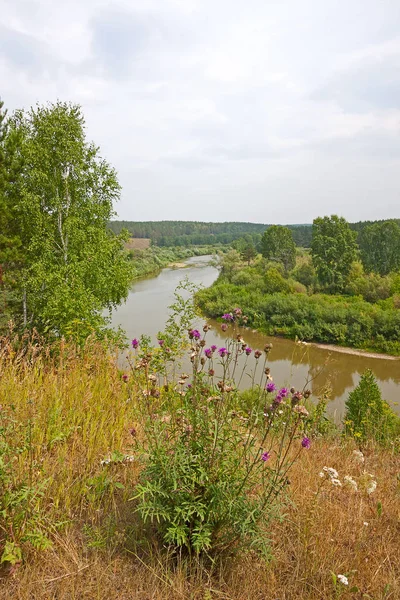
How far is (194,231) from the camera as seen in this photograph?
123562mm

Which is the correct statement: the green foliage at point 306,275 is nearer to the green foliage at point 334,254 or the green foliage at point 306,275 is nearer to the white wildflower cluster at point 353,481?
the green foliage at point 334,254

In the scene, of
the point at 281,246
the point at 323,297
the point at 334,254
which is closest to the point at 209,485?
the point at 323,297

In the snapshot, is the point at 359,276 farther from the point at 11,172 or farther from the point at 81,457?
the point at 81,457

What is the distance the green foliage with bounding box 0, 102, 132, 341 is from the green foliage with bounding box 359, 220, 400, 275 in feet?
102

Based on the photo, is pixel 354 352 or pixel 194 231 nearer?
pixel 354 352

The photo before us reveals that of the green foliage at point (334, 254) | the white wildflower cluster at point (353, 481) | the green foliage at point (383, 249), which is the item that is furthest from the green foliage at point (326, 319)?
the white wildflower cluster at point (353, 481)

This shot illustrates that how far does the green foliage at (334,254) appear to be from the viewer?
31.5m

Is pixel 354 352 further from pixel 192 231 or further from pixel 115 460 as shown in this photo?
pixel 192 231

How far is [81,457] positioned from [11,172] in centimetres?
1015

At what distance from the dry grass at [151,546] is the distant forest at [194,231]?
2431 inches

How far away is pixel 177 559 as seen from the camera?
5.30 ft

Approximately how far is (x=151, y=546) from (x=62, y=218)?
10.0 m

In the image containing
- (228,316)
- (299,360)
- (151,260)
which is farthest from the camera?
(151,260)

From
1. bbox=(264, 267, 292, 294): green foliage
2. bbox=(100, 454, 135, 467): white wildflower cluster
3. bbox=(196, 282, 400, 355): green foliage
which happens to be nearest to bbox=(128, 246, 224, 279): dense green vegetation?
bbox=(264, 267, 292, 294): green foliage
